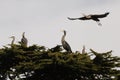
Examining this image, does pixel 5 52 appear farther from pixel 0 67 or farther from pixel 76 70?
pixel 76 70

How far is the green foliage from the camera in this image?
46188mm

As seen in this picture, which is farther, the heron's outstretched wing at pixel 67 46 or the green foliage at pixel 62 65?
the heron's outstretched wing at pixel 67 46

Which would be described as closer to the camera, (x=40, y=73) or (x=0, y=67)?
(x=40, y=73)

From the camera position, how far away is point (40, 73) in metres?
48.2

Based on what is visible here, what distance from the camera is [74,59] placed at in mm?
45844

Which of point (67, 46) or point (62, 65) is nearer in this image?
point (62, 65)

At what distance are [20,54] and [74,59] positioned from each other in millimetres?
5467

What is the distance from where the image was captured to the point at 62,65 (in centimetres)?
4666

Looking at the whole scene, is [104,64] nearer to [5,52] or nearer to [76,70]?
[76,70]

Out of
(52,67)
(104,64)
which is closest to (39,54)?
(52,67)

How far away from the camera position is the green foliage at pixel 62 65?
46188 millimetres

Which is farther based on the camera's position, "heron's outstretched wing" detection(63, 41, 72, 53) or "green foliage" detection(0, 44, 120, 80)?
A: "heron's outstretched wing" detection(63, 41, 72, 53)

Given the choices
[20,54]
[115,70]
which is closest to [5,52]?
[20,54]

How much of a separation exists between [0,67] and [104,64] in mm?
8576
